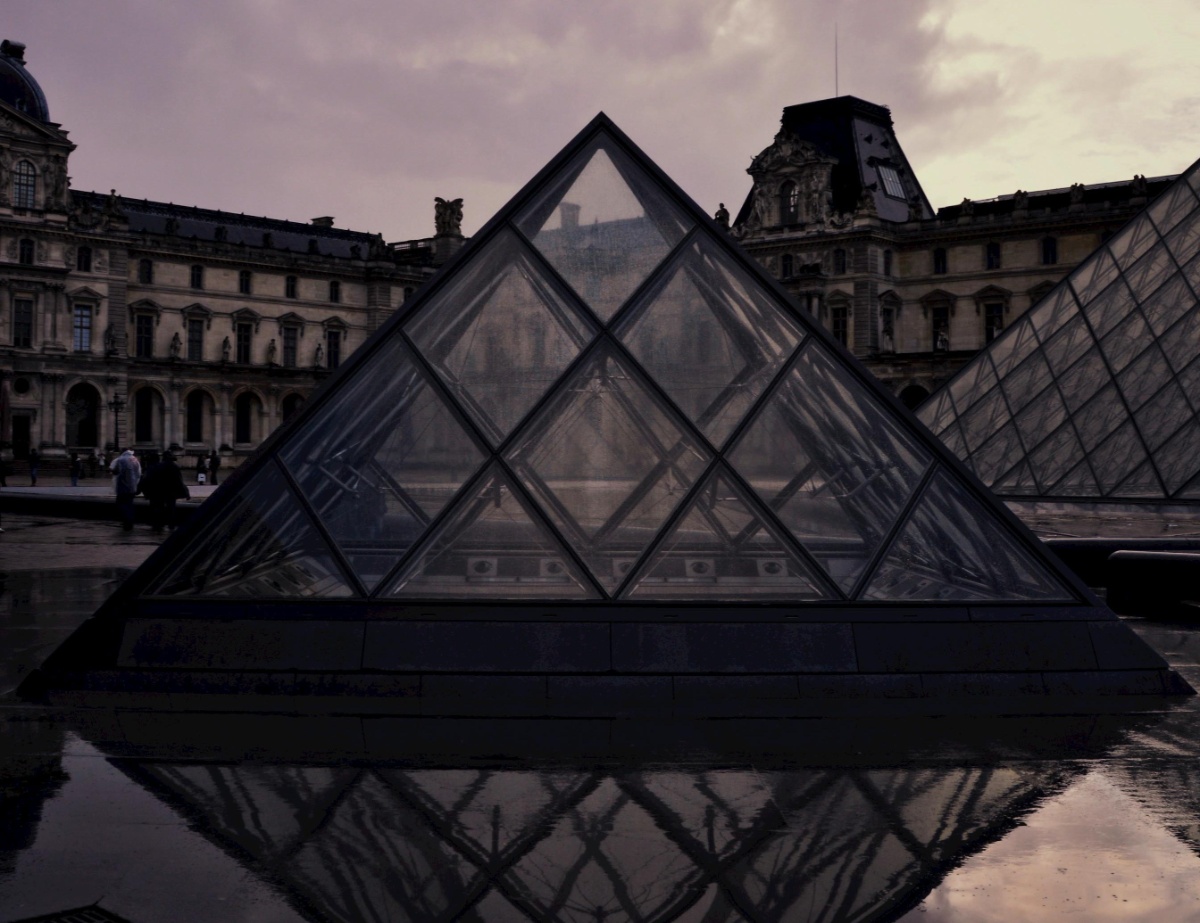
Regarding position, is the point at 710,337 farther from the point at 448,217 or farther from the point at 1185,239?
the point at 448,217

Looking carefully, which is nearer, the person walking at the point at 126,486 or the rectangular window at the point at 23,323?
the person walking at the point at 126,486

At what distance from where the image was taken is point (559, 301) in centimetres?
764

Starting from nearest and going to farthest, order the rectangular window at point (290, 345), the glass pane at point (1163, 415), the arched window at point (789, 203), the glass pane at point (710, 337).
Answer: the glass pane at point (710, 337) < the glass pane at point (1163, 415) < the arched window at point (789, 203) < the rectangular window at point (290, 345)

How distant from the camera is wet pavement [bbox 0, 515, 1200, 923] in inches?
158

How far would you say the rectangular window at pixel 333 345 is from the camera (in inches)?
3209

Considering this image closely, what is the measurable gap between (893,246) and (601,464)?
229 feet

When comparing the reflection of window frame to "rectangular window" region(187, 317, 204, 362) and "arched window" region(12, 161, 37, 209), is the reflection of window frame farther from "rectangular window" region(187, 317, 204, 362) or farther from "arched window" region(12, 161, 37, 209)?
"rectangular window" region(187, 317, 204, 362)

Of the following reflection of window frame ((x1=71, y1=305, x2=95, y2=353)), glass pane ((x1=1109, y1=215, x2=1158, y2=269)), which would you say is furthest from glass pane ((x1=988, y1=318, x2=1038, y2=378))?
reflection of window frame ((x1=71, y1=305, x2=95, y2=353))

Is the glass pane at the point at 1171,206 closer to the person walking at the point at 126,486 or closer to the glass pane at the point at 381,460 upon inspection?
the person walking at the point at 126,486

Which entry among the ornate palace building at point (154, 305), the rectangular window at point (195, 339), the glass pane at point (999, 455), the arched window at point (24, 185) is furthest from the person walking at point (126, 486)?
the rectangular window at point (195, 339)

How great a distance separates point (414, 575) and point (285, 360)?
75364mm

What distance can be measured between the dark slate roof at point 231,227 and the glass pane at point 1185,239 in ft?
202

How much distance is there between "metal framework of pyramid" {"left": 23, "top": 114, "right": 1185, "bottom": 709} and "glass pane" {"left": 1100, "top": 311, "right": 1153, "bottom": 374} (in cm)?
1700

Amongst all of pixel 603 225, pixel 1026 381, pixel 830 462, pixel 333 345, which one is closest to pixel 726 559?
→ pixel 830 462
